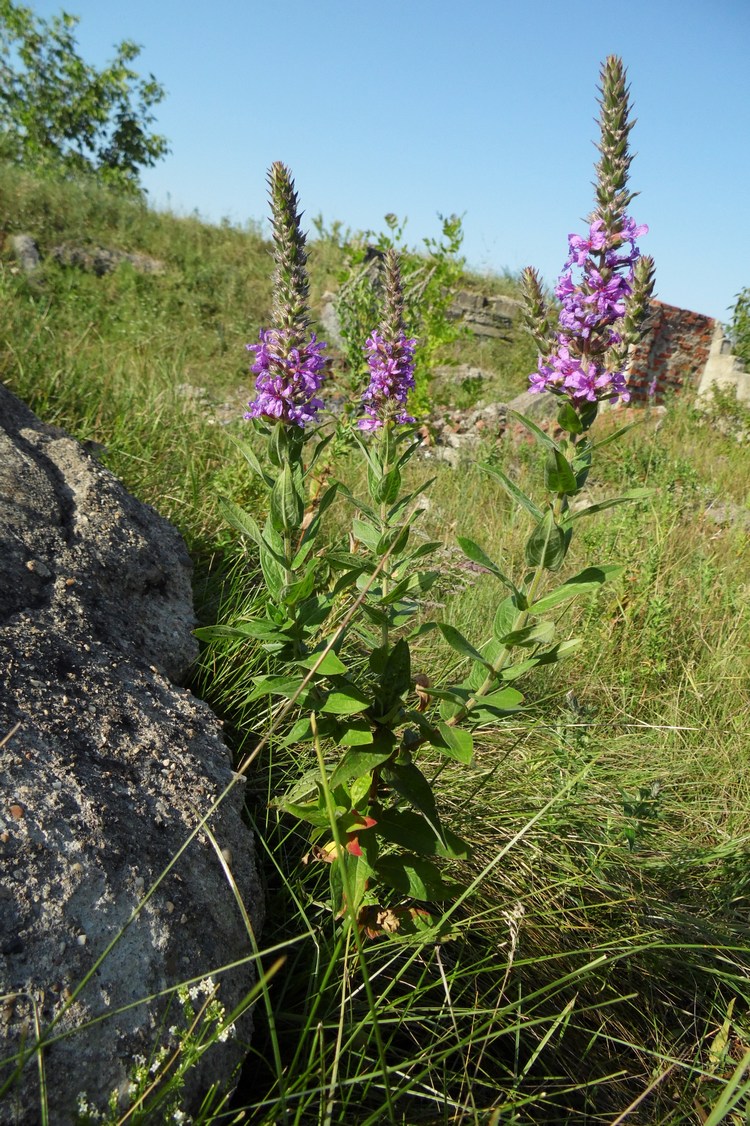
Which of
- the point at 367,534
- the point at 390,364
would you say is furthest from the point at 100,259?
the point at 367,534

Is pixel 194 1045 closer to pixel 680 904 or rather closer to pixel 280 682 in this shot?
pixel 280 682

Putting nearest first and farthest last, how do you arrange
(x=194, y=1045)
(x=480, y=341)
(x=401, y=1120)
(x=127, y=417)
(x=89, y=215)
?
1. (x=194, y=1045)
2. (x=401, y=1120)
3. (x=127, y=417)
4. (x=89, y=215)
5. (x=480, y=341)

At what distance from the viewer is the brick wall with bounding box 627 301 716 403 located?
13.1 meters

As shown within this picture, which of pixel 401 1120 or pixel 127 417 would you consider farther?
pixel 127 417

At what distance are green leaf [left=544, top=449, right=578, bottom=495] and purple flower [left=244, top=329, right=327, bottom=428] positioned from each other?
58 centimetres

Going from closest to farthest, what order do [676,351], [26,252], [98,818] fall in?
[98,818], [26,252], [676,351]

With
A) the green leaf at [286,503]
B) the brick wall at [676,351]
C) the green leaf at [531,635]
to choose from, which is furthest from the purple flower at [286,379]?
the brick wall at [676,351]

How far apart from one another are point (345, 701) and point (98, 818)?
1.83 feet

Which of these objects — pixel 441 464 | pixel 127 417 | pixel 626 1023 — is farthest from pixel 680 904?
pixel 441 464

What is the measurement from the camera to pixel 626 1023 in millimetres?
2020

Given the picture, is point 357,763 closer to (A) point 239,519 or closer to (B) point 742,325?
(A) point 239,519

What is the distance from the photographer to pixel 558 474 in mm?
1607

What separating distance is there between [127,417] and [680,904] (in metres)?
3.29

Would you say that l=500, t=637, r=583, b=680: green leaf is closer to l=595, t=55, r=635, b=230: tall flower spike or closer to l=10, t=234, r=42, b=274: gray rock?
l=595, t=55, r=635, b=230: tall flower spike
